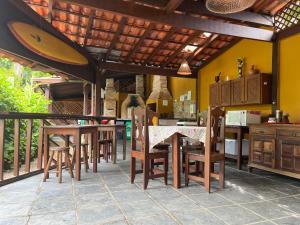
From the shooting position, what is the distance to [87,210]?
2.40 m

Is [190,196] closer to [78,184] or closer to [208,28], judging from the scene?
[78,184]

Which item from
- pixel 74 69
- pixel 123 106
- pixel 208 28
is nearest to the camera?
pixel 208 28

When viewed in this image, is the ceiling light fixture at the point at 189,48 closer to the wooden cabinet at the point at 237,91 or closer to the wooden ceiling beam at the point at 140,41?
the wooden ceiling beam at the point at 140,41

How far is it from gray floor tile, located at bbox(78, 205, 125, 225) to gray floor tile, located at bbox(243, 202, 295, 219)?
4.46 feet

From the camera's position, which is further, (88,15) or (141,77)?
(141,77)

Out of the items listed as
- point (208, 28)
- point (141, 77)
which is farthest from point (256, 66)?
point (141, 77)

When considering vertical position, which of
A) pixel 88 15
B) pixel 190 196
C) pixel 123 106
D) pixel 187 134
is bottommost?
pixel 190 196

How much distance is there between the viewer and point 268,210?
249 centimetres

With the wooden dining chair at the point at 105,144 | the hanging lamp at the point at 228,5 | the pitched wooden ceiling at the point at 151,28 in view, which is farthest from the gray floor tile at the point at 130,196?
the pitched wooden ceiling at the point at 151,28

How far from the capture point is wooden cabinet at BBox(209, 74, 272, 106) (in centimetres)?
546

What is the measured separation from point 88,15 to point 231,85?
13.0 feet

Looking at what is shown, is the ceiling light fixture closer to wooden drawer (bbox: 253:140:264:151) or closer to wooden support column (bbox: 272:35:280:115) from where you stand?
wooden support column (bbox: 272:35:280:115)

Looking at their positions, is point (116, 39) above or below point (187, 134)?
above

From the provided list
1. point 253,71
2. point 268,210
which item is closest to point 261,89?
point 253,71
